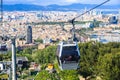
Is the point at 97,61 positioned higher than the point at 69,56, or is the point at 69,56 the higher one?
the point at 69,56

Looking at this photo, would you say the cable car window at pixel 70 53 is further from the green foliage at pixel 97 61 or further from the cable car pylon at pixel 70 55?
the green foliage at pixel 97 61

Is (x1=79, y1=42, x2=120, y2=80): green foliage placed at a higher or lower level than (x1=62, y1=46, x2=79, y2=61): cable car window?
lower

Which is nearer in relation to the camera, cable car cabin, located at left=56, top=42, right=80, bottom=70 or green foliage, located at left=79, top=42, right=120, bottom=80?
cable car cabin, located at left=56, top=42, right=80, bottom=70

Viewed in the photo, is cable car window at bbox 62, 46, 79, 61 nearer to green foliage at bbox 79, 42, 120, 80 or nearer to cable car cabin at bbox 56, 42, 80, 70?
cable car cabin at bbox 56, 42, 80, 70

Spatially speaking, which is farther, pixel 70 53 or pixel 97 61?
pixel 97 61

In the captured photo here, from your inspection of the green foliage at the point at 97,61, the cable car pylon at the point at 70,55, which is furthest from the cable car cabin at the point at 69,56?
the green foliage at the point at 97,61

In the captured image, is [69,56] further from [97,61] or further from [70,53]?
[97,61]

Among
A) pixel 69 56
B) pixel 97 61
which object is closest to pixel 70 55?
pixel 69 56

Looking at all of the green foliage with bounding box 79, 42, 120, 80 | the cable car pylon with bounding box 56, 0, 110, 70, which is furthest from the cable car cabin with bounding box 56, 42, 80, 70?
the green foliage with bounding box 79, 42, 120, 80
